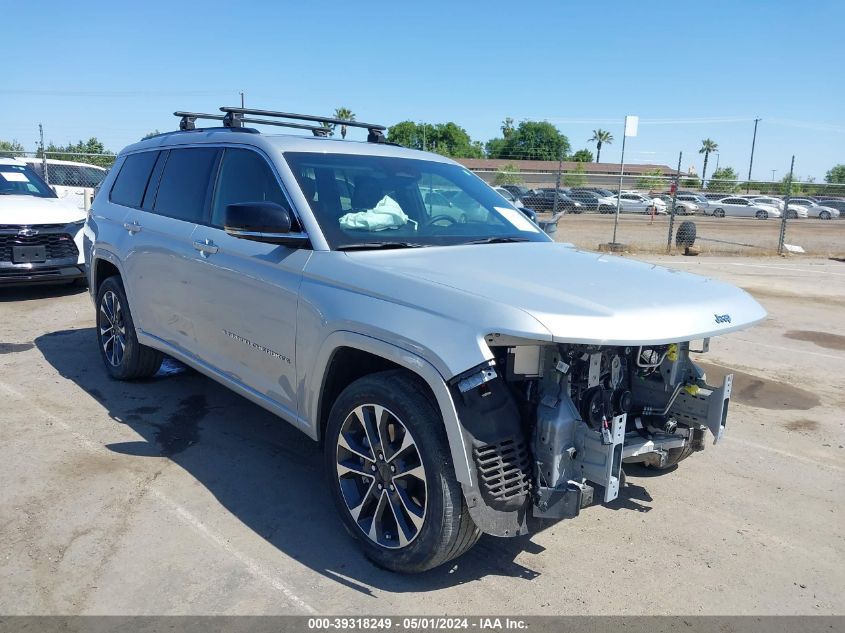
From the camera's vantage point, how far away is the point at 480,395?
2809 millimetres

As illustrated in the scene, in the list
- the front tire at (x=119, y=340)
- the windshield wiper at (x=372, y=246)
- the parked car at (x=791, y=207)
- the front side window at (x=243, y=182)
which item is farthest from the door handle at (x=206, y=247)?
the parked car at (x=791, y=207)

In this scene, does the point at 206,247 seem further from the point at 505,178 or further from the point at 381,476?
the point at 505,178

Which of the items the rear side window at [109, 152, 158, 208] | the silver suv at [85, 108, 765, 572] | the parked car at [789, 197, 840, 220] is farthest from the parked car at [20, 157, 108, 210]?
the parked car at [789, 197, 840, 220]

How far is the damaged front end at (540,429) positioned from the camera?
2.79 meters

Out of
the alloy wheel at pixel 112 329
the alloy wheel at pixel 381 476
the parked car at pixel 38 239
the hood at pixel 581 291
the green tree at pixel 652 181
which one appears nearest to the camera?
the hood at pixel 581 291

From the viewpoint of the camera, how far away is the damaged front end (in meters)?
2.79

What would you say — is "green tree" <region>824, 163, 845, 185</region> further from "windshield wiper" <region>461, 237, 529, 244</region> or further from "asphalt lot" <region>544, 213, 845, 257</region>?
"windshield wiper" <region>461, 237, 529, 244</region>

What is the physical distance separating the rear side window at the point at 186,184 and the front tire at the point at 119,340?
3.37ft

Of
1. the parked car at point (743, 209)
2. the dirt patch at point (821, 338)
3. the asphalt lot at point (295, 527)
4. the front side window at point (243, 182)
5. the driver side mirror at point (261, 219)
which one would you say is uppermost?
the front side window at point (243, 182)

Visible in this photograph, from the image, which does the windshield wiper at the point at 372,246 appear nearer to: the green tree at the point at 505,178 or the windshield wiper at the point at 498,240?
the windshield wiper at the point at 498,240

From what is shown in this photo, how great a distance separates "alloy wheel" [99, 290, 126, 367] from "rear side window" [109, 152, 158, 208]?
797 mm

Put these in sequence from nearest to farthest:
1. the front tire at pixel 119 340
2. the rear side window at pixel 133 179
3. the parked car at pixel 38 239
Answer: the rear side window at pixel 133 179 < the front tire at pixel 119 340 < the parked car at pixel 38 239

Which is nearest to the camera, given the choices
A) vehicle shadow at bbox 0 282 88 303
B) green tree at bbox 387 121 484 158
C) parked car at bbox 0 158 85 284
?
parked car at bbox 0 158 85 284

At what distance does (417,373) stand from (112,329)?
3.90m
